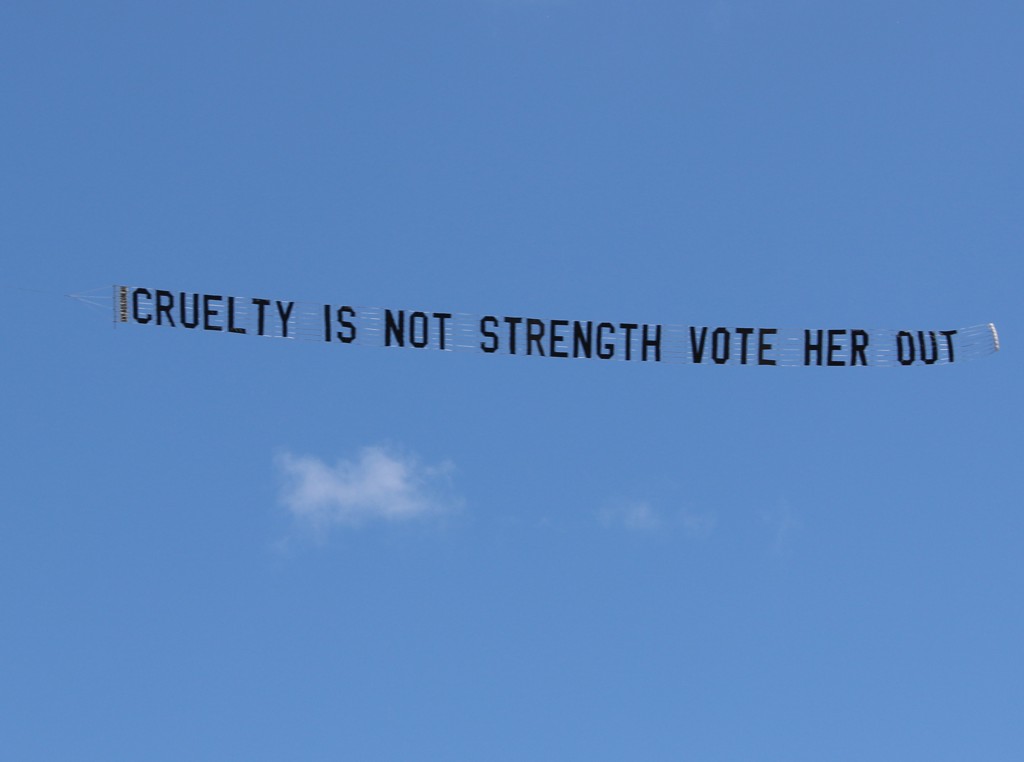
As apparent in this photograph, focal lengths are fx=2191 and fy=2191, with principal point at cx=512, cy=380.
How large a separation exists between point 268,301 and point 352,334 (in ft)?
11.5

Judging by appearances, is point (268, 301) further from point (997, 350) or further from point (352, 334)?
point (997, 350)

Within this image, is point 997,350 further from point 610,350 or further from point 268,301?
point 268,301

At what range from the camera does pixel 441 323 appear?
85.4 m

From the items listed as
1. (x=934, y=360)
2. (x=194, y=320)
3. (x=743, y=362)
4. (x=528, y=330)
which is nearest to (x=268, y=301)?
(x=194, y=320)

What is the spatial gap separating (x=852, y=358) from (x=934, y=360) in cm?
334

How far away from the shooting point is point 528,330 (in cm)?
8544

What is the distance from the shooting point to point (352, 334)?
85.2m

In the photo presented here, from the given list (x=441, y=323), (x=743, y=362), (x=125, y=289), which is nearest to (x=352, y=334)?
(x=441, y=323)

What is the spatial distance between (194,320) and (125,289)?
2924 millimetres

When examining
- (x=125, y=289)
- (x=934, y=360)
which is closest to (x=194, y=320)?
(x=125, y=289)

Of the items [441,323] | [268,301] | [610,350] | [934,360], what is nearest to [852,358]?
[934,360]

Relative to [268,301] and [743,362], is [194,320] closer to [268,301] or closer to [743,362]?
[268,301]

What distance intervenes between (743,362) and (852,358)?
449cm

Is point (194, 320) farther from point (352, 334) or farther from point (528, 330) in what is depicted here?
point (528, 330)
